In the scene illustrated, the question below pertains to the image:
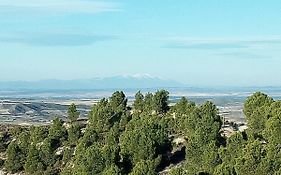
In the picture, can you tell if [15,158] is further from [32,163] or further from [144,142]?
[144,142]

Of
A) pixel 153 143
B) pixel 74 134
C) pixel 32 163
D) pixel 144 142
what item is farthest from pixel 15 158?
pixel 153 143

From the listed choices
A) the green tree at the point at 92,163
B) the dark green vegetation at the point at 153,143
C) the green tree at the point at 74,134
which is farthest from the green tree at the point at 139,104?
the green tree at the point at 92,163

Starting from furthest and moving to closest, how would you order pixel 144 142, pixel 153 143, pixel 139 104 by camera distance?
pixel 139 104, pixel 153 143, pixel 144 142

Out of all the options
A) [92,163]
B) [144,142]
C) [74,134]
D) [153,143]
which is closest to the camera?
[92,163]

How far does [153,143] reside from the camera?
70.1 m

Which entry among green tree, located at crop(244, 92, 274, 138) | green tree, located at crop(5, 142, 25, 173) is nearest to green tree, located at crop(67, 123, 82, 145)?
green tree, located at crop(5, 142, 25, 173)

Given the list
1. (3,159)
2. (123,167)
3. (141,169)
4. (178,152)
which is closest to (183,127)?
(178,152)

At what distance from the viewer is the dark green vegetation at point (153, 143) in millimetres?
58156

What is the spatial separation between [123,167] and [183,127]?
1652cm

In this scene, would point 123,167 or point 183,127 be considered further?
point 183,127

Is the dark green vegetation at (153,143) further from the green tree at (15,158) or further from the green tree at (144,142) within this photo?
the green tree at (144,142)

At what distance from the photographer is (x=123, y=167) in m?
67.1

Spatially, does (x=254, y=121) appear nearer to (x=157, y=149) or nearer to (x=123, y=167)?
(x=157, y=149)

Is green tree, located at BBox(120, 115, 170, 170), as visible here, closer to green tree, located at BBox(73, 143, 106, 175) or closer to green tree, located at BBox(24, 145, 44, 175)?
green tree, located at BBox(73, 143, 106, 175)
